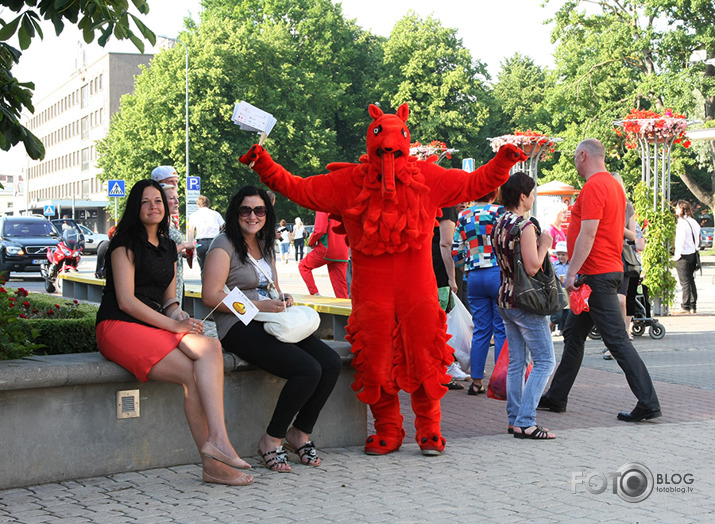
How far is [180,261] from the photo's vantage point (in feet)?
21.8

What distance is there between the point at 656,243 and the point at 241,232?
9.97m

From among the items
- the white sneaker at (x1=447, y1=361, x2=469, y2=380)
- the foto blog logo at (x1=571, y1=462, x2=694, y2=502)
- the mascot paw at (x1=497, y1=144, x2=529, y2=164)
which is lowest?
the foto blog logo at (x1=571, y1=462, x2=694, y2=502)

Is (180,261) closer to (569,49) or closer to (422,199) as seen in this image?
(422,199)

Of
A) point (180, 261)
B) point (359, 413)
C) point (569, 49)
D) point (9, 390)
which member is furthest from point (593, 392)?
point (569, 49)

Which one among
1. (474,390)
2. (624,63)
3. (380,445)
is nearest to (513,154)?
(380,445)

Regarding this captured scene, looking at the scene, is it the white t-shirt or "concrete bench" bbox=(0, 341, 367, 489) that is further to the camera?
the white t-shirt

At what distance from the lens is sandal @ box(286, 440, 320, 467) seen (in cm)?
545

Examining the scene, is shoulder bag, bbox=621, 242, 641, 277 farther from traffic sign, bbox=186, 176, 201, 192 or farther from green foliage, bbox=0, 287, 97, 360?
traffic sign, bbox=186, 176, 201, 192

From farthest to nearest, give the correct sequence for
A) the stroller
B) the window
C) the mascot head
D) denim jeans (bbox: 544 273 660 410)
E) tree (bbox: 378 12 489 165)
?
the window
tree (bbox: 378 12 489 165)
the stroller
denim jeans (bbox: 544 273 660 410)
the mascot head

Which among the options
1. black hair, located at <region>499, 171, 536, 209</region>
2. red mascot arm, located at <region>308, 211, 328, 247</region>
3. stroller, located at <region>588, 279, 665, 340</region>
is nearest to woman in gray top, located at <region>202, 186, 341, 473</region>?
black hair, located at <region>499, 171, 536, 209</region>

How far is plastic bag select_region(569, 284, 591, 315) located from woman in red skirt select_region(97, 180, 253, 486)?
10.1 feet

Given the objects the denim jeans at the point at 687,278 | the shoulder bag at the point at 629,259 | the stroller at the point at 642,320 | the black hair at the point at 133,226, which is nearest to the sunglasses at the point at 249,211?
the black hair at the point at 133,226

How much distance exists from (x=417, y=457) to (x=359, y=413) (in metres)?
0.58

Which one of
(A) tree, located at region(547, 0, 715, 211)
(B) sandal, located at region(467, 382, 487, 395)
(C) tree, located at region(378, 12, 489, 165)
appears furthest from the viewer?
(C) tree, located at region(378, 12, 489, 165)
